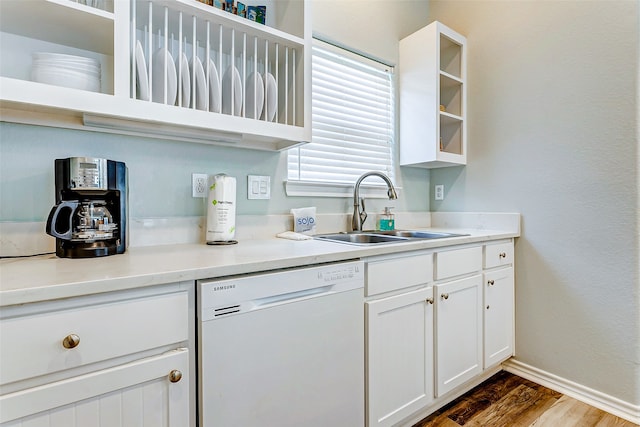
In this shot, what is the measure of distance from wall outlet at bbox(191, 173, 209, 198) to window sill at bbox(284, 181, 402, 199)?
424mm

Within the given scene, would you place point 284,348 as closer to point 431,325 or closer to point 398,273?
point 398,273

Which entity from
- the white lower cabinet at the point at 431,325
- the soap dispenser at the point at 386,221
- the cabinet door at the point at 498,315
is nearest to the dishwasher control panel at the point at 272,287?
the white lower cabinet at the point at 431,325

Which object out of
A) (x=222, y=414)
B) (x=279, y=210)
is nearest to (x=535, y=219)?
(x=279, y=210)

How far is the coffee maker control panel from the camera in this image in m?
0.96

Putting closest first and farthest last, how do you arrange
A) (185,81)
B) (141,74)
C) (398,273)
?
(141,74)
(185,81)
(398,273)

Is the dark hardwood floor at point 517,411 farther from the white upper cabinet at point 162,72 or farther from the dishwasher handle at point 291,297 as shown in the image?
the white upper cabinet at point 162,72

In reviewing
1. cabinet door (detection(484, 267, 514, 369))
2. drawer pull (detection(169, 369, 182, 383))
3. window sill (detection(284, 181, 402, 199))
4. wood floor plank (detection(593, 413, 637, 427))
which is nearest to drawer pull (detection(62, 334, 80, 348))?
drawer pull (detection(169, 369, 182, 383))

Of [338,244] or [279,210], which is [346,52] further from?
[338,244]

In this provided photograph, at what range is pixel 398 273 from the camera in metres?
1.33

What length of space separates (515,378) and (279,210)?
5.69ft

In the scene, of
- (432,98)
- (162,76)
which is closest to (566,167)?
(432,98)

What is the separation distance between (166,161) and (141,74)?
14.2 inches

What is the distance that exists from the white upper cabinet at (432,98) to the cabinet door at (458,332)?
0.87 metres

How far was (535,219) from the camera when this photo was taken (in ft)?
6.19
